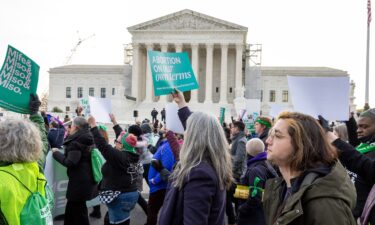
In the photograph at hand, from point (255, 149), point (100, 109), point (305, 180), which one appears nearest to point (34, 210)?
point (305, 180)

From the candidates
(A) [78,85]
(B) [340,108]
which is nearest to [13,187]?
(B) [340,108]

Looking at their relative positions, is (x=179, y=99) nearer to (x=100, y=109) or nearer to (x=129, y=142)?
(x=129, y=142)

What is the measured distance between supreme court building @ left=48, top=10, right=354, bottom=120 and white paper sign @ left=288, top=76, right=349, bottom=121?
151 feet

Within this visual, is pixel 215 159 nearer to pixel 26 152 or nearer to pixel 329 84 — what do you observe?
pixel 26 152

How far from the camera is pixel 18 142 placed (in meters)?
3.08

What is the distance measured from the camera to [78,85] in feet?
209

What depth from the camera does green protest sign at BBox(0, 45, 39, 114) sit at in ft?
14.8

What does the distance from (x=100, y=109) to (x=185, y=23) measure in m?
49.0

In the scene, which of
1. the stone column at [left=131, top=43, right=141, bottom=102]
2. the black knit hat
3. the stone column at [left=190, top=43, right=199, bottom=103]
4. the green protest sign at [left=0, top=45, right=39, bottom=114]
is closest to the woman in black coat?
the black knit hat

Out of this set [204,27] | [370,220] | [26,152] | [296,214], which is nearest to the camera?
[296,214]

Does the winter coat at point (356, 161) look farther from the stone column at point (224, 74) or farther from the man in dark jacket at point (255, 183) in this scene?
the stone column at point (224, 74)

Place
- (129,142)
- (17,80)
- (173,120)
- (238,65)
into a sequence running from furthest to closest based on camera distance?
(238,65), (173,120), (129,142), (17,80)

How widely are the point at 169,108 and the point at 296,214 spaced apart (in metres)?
4.07

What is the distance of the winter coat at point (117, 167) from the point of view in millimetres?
5070
